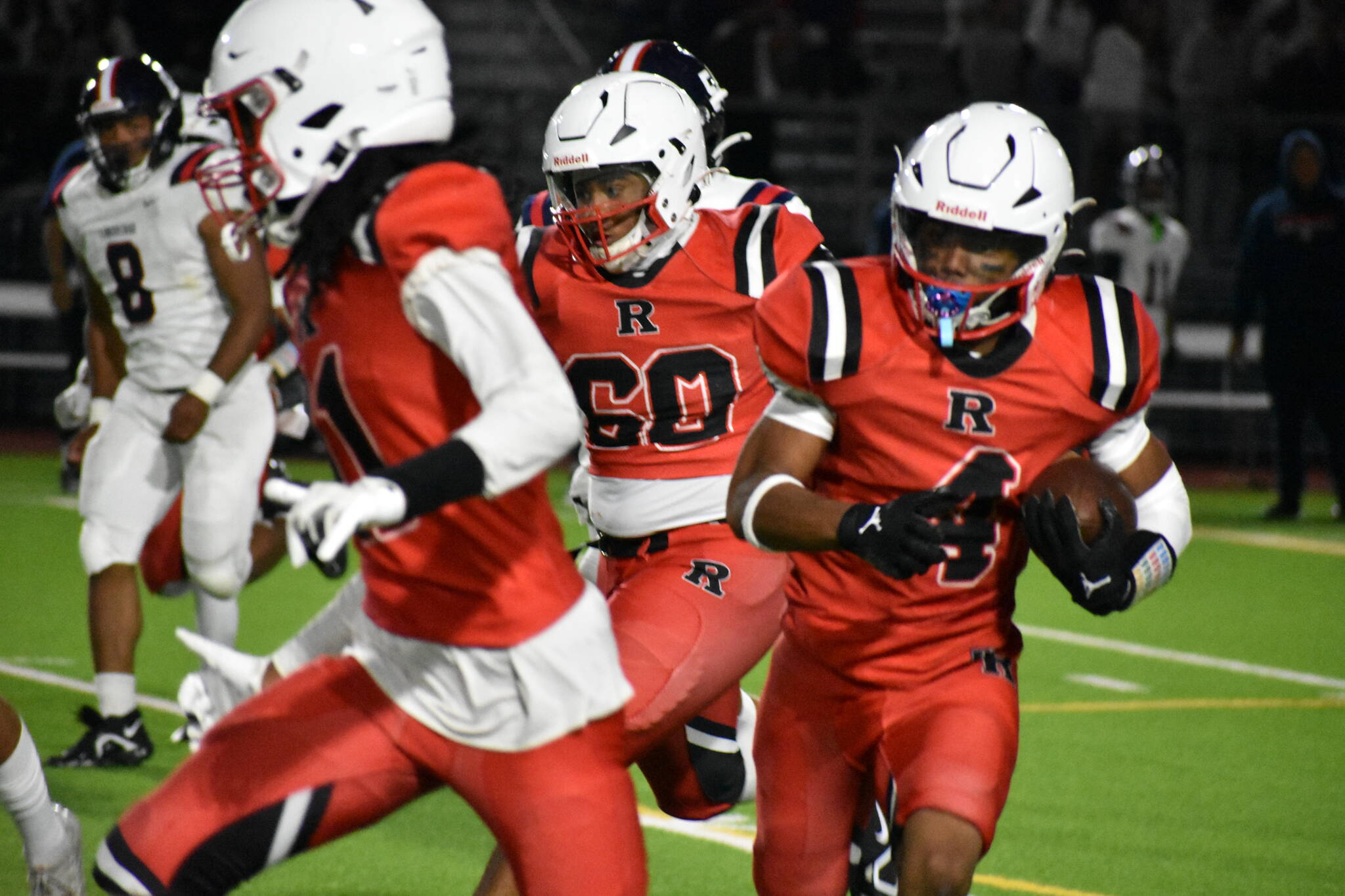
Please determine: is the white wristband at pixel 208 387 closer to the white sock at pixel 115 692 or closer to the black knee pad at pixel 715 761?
the white sock at pixel 115 692

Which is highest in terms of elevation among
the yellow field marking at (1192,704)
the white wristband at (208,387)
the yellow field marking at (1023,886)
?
the white wristband at (208,387)

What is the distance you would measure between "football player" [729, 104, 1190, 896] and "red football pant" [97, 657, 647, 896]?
619 millimetres

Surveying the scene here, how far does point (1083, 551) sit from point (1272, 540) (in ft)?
25.6

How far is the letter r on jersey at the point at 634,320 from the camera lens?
3857 mm

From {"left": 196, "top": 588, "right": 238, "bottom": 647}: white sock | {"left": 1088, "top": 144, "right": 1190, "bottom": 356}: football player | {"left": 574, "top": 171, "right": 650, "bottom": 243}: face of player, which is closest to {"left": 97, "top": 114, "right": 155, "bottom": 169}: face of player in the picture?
{"left": 196, "top": 588, "right": 238, "bottom": 647}: white sock

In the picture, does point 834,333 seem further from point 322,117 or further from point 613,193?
point 322,117

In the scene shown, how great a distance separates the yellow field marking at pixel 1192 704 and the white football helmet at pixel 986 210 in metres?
3.42

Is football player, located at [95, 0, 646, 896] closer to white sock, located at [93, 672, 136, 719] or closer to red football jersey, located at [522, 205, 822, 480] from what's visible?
red football jersey, located at [522, 205, 822, 480]

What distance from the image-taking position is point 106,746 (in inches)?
209

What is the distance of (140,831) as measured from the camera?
2594 millimetres

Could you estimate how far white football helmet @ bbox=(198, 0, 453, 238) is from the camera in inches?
104

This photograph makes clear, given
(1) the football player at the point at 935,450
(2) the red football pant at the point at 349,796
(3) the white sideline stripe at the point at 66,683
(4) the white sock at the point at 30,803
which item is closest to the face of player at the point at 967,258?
(1) the football player at the point at 935,450

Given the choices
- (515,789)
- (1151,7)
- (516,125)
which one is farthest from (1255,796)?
(1151,7)

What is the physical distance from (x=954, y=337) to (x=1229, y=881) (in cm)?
201
